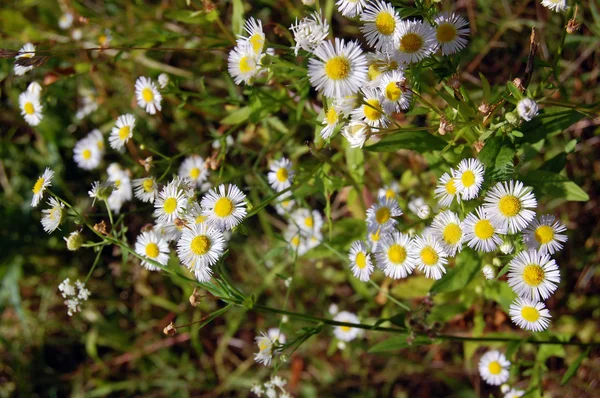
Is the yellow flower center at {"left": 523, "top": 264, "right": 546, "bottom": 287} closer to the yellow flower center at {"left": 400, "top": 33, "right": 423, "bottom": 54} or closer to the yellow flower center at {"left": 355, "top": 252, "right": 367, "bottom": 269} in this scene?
the yellow flower center at {"left": 355, "top": 252, "right": 367, "bottom": 269}

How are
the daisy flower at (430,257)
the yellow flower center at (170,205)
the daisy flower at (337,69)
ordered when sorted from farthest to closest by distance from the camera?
the yellow flower center at (170,205), the daisy flower at (430,257), the daisy flower at (337,69)

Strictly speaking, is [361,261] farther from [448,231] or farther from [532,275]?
[532,275]

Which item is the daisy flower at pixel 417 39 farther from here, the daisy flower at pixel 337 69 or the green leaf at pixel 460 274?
the green leaf at pixel 460 274

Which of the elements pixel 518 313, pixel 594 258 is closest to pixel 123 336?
pixel 518 313

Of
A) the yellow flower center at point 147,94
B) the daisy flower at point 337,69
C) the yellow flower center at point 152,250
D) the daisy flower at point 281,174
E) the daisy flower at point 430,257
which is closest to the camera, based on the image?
the daisy flower at point 337,69

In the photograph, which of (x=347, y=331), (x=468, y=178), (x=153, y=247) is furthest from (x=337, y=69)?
(x=347, y=331)

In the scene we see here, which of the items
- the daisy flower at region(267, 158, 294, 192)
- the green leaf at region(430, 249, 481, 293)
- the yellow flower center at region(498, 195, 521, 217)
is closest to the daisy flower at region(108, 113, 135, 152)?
the daisy flower at region(267, 158, 294, 192)

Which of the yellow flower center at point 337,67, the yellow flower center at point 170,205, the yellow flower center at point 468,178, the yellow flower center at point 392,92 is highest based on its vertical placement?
the yellow flower center at point 392,92

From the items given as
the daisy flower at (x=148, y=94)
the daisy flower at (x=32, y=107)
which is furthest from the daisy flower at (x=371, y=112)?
the daisy flower at (x=32, y=107)
